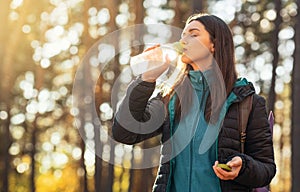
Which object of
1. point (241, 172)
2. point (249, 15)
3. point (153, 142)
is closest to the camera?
point (241, 172)

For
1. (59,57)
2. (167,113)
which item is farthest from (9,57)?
(167,113)

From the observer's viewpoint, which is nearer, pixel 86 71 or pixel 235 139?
pixel 235 139

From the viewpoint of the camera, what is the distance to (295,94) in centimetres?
1017

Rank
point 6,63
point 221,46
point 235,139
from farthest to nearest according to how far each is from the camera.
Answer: point 6,63 < point 221,46 < point 235,139

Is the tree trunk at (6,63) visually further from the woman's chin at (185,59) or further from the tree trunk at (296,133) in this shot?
the woman's chin at (185,59)

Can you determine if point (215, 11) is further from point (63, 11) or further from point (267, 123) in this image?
point (267, 123)

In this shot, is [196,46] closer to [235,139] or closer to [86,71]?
[235,139]

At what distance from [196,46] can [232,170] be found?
658mm

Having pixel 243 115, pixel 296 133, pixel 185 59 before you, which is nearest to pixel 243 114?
pixel 243 115

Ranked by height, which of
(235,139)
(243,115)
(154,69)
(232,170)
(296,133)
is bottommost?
(296,133)

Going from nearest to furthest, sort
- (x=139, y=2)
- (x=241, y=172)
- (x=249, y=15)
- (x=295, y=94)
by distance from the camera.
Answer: (x=241, y=172) < (x=295, y=94) < (x=139, y=2) < (x=249, y=15)

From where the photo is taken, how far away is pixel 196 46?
3.37 meters

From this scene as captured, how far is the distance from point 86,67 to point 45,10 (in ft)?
16.9

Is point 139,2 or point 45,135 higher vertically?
point 139,2
